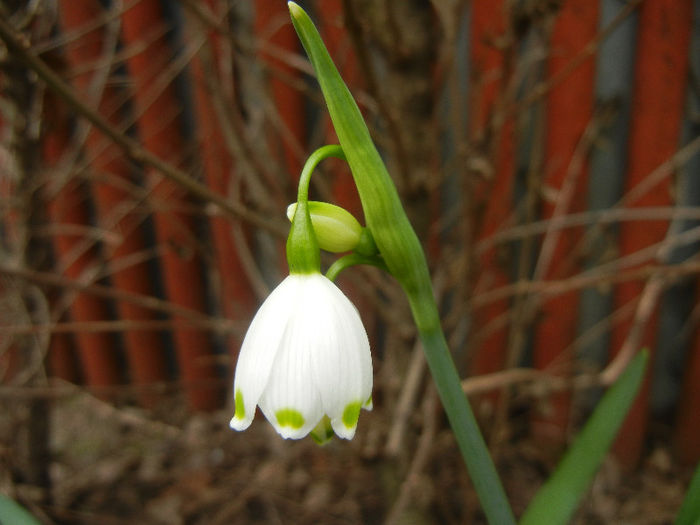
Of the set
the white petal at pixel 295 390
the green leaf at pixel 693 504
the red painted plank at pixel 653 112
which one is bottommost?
the green leaf at pixel 693 504

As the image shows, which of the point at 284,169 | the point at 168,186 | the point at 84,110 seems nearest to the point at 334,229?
the point at 84,110

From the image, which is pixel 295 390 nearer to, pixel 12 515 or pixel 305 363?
pixel 305 363

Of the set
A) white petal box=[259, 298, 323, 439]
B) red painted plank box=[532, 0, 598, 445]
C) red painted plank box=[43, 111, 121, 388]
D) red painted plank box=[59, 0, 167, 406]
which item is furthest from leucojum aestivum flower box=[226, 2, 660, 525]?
red painted plank box=[43, 111, 121, 388]

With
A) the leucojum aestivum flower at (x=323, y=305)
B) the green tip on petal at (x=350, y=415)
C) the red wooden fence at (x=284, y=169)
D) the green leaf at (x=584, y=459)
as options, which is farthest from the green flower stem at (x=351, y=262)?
the red wooden fence at (x=284, y=169)

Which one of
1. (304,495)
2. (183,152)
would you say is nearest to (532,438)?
(304,495)

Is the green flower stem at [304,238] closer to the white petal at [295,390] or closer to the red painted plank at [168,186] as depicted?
the white petal at [295,390]
